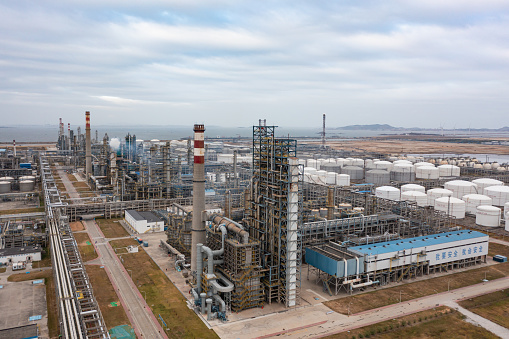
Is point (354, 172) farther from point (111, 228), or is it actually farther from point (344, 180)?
point (111, 228)

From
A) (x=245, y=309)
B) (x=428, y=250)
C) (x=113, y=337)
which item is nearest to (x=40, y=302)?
(x=113, y=337)

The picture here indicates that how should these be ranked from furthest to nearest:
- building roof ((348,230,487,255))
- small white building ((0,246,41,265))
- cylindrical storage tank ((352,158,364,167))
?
cylindrical storage tank ((352,158,364,167)) → small white building ((0,246,41,265)) → building roof ((348,230,487,255))

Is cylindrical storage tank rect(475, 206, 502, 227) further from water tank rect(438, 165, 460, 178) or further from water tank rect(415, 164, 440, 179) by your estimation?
water tank rect(438, 165, 460, 178)

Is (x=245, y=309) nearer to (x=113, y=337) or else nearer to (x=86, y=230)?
(x=113, y=337)

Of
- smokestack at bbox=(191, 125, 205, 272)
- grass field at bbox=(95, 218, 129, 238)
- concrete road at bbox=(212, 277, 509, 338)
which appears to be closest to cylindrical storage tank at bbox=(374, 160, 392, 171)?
grass field at bbox=(95, 218, 129, 238)

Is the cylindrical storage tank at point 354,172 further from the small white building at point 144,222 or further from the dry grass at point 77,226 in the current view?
the dry grass at point 77,226
